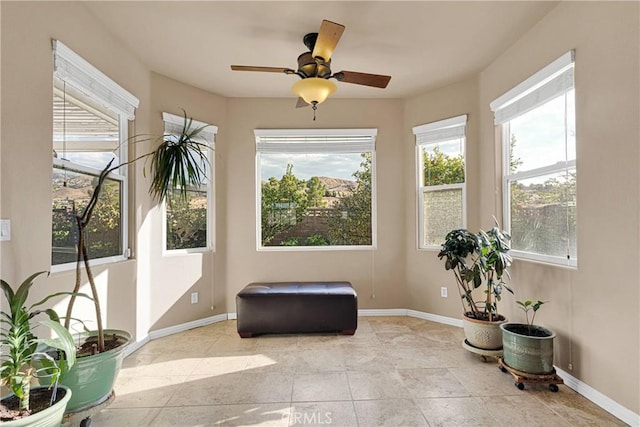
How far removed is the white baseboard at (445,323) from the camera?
6.61ft

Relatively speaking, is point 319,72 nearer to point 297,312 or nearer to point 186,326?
point 297,312

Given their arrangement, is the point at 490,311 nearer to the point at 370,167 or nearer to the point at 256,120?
the point at 370,167

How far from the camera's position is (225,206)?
417 centimetres

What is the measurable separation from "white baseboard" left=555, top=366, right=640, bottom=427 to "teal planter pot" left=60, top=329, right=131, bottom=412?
3148 mm

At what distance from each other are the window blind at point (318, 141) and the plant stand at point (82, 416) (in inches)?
120

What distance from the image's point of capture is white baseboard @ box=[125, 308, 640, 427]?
6.61 ft

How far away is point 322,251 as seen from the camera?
167 inches

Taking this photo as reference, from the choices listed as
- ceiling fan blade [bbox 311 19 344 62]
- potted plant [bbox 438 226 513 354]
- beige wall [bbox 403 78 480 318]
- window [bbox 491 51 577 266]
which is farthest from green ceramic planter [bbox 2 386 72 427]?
beige wall [bbox 403 78 480 318]

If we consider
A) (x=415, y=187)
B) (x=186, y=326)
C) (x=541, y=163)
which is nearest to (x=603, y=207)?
(x=541, y=163)

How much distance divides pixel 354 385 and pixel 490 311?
4.64ft

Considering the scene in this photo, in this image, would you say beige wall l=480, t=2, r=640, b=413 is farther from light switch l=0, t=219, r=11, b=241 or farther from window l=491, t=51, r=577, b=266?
light switch l=0, t=219, r=11, b=241

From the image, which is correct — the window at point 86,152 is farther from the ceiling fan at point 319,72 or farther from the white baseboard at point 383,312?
the white baseboard at point 383,312

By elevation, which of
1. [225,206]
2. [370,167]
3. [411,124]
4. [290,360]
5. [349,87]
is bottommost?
[290,360]

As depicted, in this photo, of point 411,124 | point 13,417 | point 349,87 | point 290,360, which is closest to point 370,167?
point 411,124
